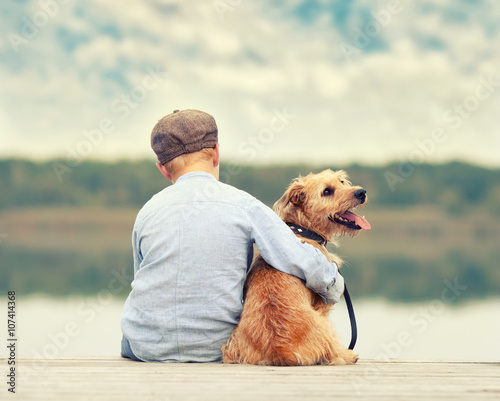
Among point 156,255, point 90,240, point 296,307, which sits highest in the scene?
point 156,255

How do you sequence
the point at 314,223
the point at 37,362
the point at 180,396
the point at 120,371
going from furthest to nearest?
1. the point at 314,223
2. the point at 37,362
3. the point at 120,371
4. the point at 180,396

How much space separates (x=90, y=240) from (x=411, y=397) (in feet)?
145

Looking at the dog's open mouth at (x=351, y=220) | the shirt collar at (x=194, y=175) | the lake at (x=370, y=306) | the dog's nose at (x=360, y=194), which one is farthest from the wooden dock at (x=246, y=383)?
the lake at (x=370, y=306)

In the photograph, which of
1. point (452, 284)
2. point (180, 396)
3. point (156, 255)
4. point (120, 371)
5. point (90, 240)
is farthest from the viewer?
point (90, 240)

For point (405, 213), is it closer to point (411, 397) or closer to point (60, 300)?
point (60, 300)

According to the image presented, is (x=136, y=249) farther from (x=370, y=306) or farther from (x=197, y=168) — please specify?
(x=370, y=306)

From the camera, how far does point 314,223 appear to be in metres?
4.23

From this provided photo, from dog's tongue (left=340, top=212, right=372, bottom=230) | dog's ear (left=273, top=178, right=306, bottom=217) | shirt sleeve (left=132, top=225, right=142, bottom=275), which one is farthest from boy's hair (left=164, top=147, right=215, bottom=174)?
dog's tongue (left=340, top=212, right=372, bottom=230)

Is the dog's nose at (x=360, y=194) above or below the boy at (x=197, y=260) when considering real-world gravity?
above

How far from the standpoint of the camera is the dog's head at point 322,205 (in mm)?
4195

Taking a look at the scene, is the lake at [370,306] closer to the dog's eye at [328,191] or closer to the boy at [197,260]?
the dog's eye at [328,191]

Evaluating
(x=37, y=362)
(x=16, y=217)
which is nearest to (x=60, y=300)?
(x=37, y=362)

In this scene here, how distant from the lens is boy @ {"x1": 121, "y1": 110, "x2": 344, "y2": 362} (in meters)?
3.27

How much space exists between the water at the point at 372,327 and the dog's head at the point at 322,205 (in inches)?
168
